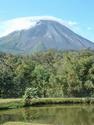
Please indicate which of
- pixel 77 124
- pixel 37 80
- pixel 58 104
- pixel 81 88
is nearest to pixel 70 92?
pixel 81 88

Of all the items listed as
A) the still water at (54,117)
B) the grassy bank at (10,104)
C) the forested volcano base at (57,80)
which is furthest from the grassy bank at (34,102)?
the forested volcano base at (57,80)

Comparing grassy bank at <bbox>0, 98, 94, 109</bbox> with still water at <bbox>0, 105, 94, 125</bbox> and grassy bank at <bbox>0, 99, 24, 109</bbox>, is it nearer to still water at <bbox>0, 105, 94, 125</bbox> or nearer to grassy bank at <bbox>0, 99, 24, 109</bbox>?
grassy bank at <bbox>0, 99, 24, 109</bbox>

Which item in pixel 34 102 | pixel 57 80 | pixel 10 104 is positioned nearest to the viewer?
pixel 10 104

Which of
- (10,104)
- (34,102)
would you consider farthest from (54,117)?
(34,102)

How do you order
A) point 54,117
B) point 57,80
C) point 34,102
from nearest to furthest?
point 54,117 → point 34,102 → point 57,80

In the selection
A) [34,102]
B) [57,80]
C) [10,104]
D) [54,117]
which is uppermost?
[54,117]

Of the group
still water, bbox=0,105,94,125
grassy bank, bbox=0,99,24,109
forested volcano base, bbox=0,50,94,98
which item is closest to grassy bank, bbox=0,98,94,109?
grassy bank, bbox=0,99,24,109

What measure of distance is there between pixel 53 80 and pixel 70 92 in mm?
6145

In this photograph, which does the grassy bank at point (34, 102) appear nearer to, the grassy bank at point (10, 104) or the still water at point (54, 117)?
the grassy bank at point (10, 104)

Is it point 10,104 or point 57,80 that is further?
point 57,80

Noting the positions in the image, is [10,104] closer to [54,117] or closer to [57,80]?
[54,117]

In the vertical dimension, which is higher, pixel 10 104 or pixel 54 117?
pixel 54 117

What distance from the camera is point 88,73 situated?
10544 cm

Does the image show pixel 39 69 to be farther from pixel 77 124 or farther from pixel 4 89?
pixel 77 124
